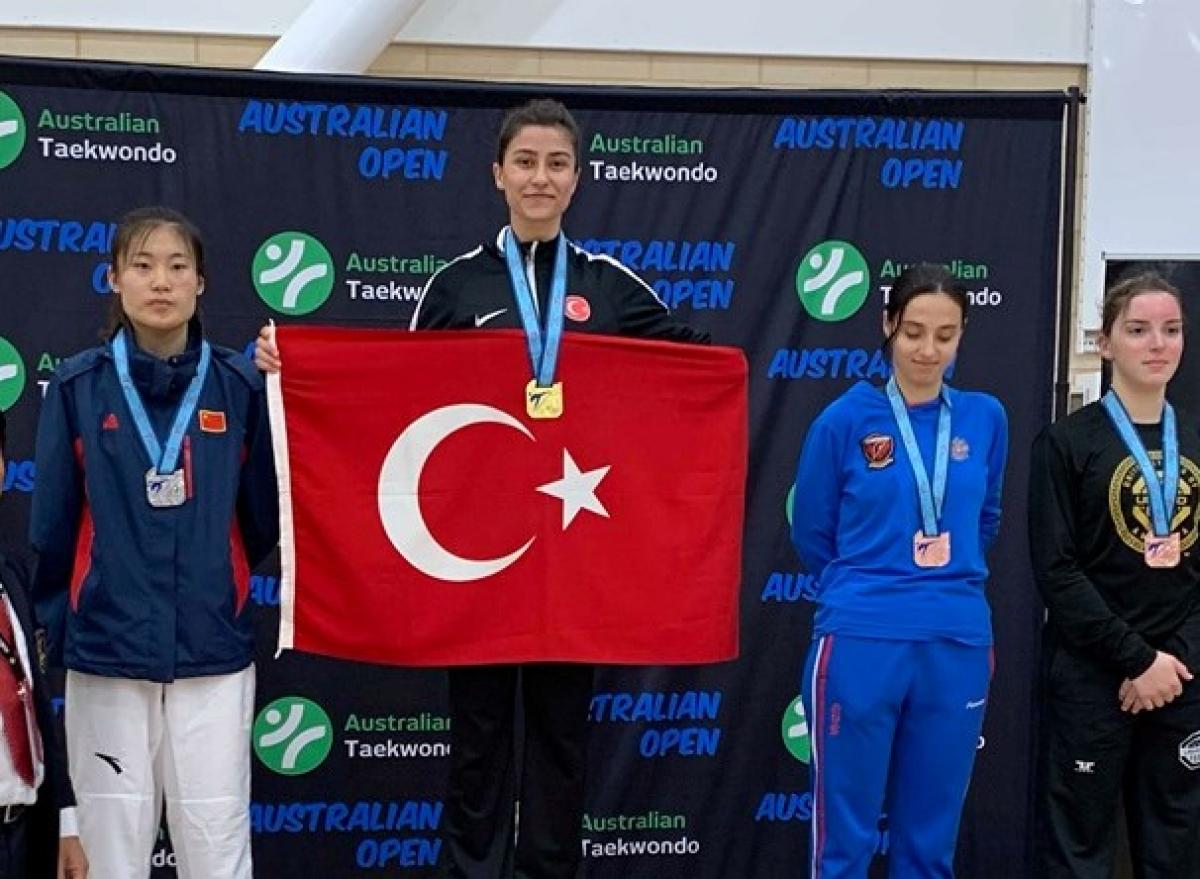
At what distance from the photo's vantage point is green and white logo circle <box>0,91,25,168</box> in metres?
3.78

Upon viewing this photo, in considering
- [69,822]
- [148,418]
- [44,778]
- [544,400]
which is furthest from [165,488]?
[544,400]

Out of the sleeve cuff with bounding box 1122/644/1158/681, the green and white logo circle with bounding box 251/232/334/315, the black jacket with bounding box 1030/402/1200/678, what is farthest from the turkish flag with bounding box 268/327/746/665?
the sleeve cuff with bounding box 1122/644/1158/681

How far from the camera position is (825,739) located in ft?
10.3

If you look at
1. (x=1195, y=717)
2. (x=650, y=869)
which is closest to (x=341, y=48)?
(x=650, y=869)

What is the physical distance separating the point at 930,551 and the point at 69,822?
200 centimetres

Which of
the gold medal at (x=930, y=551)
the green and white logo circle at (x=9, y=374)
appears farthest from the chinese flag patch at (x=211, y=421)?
the gold medal at (x=930, y=551)

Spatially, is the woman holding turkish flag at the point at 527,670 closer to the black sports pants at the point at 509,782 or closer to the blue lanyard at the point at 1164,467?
the black sports pants at the point at 509,782

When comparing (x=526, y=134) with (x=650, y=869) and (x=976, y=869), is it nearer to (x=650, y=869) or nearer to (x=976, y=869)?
(x=650, y=869)

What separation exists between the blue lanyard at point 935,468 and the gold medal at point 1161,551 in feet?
1.95

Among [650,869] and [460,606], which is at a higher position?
[460,606]

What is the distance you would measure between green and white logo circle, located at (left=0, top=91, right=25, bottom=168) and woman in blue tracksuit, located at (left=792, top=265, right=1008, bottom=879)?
2403mm

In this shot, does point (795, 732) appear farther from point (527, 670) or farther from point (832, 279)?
point (832, 279)

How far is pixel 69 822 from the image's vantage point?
9.45ft

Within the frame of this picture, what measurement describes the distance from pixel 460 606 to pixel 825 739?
3.01 feet
